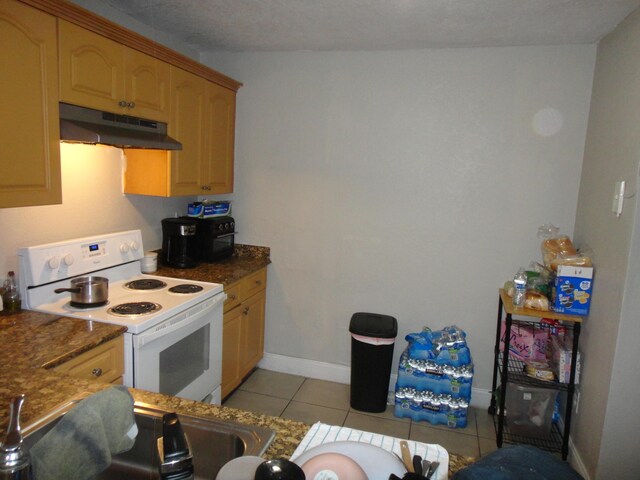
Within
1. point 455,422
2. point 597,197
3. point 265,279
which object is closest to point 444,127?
point 597,197

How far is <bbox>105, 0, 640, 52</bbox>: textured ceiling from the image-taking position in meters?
2.19

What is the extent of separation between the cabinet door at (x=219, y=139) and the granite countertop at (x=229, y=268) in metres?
0.50

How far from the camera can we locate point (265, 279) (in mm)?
3410

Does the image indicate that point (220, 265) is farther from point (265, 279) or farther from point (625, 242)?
point (625, 242)

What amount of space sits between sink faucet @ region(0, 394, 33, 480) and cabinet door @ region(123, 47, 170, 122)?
187 cm

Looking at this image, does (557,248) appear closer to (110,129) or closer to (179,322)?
(179,322)

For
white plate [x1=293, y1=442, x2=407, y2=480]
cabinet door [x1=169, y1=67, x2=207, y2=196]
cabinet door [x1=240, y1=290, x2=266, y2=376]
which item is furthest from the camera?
cabinet door [x1=240, y1=290, x2=266, y2=376]

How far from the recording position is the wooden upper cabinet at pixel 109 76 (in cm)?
187

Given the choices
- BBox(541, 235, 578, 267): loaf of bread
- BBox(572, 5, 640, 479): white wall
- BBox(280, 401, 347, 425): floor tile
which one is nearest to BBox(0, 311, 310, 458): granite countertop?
BBox(280, 401, 347, 425): floor tile

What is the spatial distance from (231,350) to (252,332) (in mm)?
346

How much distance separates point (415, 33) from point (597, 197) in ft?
4.56

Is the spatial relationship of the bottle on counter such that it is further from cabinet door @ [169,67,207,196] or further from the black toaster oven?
the black toaster oven

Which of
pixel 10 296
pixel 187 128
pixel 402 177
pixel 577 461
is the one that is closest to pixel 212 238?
pixel 187 128

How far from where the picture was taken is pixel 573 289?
2355 mm
